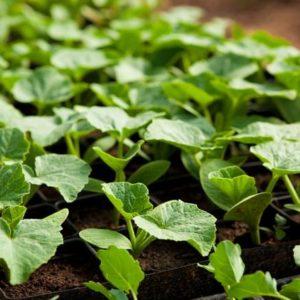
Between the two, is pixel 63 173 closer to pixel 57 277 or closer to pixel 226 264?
pixel 57 277

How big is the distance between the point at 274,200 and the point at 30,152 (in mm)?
493

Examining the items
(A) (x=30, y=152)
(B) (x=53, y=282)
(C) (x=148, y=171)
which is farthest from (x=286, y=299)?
(A) (x=30, y=152)

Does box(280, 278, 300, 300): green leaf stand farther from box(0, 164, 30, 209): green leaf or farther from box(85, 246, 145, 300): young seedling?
box(0, 164, 30, 209): green leaf

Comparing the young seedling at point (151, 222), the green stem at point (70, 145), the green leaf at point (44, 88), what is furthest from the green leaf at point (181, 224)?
the green leaf at point (44, 88)

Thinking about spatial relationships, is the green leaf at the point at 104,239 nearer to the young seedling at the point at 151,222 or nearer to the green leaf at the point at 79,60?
the young seedling at the point at 151,222

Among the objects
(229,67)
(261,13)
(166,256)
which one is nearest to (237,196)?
(166,256)

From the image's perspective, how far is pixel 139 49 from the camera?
2266 mm

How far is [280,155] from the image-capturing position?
129 centimetres

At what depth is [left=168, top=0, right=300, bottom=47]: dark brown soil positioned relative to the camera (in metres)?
3.42

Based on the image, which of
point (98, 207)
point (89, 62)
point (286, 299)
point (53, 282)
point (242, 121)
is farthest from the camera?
point (89, 62)

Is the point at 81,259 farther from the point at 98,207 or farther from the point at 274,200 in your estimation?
the point at 274,200

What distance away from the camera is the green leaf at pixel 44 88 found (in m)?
1.77

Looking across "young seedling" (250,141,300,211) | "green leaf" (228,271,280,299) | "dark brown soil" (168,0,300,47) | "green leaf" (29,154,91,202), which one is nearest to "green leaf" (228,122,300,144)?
"young seedling" (250,141,300,211)

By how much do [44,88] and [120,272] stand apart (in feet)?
2.75
